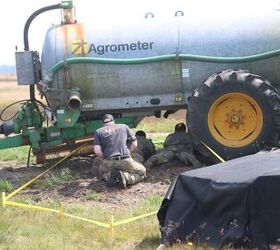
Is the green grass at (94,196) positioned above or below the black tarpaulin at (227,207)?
below

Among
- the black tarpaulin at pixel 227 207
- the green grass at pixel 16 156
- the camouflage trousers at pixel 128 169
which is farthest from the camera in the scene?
the green grass at pixel 16 156

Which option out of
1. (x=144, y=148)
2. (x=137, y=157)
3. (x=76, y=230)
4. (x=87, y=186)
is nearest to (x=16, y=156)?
(x=144, y=148)

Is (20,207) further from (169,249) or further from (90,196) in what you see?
(169,249)

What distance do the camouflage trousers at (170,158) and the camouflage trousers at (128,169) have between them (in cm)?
70

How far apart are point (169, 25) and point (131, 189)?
2749 millimetres

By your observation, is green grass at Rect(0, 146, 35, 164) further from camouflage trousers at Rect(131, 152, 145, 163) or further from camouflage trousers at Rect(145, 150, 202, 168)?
camouflage trousers at Rect(145, 150, 202, 168)

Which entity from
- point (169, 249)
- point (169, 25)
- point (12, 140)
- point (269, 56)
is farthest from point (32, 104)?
point (169, 249)

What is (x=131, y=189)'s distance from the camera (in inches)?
370

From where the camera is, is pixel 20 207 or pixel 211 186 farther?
Result: pixel 20 207

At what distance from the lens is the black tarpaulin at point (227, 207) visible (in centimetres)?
581

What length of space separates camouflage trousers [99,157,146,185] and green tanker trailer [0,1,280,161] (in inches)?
44.9

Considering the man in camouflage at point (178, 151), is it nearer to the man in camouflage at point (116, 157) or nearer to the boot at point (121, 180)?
the man in camouflage at point (116, 157)

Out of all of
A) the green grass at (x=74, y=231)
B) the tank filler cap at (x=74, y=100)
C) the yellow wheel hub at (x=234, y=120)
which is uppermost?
the tank filler cap at (x=74, y=100)

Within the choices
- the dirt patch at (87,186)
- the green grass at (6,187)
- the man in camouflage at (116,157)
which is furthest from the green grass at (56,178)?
the man in camouflage at (116,157)
